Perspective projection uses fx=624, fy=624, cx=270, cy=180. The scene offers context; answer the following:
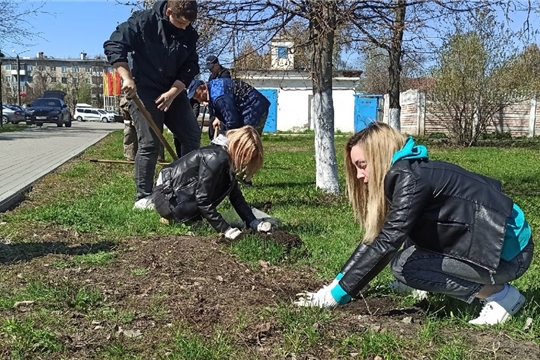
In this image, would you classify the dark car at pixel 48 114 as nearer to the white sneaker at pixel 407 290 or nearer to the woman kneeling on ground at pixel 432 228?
the white sneaker at pixel 407 290

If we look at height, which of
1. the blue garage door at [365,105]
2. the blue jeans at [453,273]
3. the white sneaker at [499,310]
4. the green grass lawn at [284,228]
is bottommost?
the green grass lawn at [284,228]

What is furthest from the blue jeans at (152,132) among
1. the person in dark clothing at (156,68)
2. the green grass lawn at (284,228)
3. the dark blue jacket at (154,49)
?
the green grass lawn at (284,228)

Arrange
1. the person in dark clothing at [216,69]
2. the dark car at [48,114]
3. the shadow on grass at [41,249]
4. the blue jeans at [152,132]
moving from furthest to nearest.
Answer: the dark car at [48,114] < the person in dark clothing at [216,69] < the blue jeans at [152,132] < the shadow on grass at [41,249]

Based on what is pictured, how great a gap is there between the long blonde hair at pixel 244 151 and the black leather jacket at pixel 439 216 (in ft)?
5.74

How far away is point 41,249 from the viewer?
14.1 ft

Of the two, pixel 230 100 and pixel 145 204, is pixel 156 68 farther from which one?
pixel 230 100

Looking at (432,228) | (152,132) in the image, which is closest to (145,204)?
(152,132)

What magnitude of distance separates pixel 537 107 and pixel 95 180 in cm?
2163

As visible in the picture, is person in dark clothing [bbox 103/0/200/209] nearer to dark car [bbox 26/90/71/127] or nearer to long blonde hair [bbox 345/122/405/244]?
long blonde hair [bbox 345/122/405/244]

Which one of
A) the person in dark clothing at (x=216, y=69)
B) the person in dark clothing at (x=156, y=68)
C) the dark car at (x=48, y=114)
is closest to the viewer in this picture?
the person in dark clothing at (x=156, y=68)

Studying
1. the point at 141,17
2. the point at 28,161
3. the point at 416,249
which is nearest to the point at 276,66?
the point at 141,17

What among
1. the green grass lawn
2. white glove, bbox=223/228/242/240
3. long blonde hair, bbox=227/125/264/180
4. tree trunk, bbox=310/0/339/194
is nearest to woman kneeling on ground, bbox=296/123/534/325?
the green grass lawn

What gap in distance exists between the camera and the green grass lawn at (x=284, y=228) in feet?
8.77

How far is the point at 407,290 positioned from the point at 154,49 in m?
3.38
